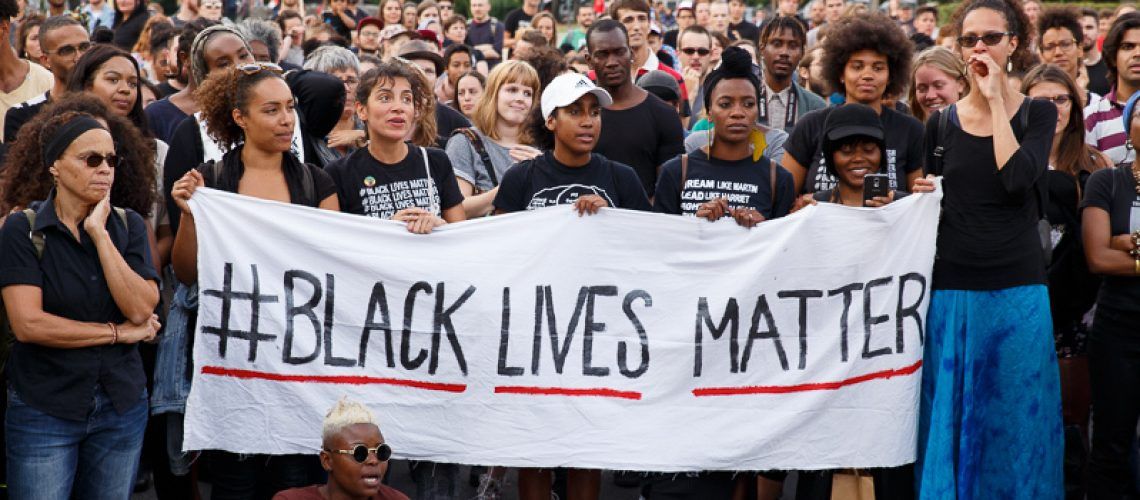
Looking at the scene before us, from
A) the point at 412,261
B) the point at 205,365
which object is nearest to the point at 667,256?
the point at 412,261

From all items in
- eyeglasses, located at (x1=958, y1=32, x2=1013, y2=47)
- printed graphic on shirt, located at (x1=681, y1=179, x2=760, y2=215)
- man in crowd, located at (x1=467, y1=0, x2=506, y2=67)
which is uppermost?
man in crowd, located at (x1=467, y1=0, x2=506, y2=67)

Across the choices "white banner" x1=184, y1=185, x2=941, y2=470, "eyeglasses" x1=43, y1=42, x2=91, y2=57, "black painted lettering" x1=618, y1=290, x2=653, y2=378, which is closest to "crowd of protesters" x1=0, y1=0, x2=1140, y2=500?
"white banner" x1=184, y1=185, x2=941, y2=470

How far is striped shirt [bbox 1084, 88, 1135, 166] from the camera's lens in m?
8.12

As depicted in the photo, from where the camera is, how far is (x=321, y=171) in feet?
19.0

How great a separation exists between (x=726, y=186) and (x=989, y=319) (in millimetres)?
1238

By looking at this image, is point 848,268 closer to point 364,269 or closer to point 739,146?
point 739,146

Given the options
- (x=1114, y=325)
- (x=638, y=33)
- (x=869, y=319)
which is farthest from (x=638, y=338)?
(x=638, y=33)

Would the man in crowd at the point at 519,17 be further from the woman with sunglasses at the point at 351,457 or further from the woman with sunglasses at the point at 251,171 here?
the woman with sunglasses at the point at 351,457

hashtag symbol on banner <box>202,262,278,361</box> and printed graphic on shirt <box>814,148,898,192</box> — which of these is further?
printed graphic on shirt <box>814,148,898,192</box>

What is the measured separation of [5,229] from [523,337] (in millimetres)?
2055

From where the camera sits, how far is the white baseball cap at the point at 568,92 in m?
5.88

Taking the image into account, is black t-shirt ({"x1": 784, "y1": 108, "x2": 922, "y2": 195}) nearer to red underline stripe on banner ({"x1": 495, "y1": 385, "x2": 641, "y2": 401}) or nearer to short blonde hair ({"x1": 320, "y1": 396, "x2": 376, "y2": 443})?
red underline stripe on banner ({"x1": 495, "y1": 385, "x2": 641, "y2": 401})

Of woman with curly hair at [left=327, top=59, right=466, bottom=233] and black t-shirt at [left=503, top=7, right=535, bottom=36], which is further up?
black t-shirt at [left=503, top=7, right=535, bottom=36]

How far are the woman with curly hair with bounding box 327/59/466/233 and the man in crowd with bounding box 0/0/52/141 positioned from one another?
7.79 ft
